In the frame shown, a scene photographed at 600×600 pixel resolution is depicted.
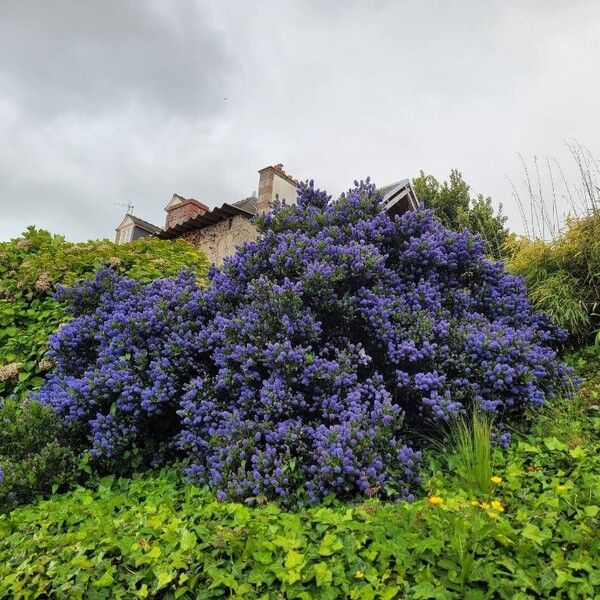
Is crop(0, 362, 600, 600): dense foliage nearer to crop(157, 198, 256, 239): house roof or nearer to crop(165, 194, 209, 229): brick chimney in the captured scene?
crop(157, 198, 256, 239): house roof

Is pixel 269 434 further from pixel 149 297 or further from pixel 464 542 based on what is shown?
pixel 149 297

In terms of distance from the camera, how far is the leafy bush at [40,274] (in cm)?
566

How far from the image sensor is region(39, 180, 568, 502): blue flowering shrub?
3469mm

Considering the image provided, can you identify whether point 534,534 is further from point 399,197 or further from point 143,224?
point 143,224

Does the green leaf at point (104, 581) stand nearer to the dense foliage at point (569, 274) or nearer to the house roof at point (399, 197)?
the dense foliage at point (569, 274)

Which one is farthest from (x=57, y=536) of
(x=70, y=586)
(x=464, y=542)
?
(x=464, y=542)

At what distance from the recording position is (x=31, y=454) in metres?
4.12

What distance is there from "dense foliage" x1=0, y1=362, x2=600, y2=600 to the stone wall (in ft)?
36.3

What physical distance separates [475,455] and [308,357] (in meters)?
1.24

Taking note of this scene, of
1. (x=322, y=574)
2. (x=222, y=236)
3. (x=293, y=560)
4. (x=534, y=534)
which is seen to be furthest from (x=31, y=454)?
(x=222, y=236)

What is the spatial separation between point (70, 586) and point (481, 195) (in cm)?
1929

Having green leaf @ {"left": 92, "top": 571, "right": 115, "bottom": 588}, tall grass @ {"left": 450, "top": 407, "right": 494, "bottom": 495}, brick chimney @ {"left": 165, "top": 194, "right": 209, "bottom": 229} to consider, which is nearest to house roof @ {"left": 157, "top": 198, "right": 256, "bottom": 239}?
brick chimney @ {"left": 165, "top": 194, "right": 209, "bottom": 229}

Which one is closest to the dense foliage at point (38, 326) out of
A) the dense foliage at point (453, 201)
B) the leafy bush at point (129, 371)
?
the leafy bush at point (129, 371)

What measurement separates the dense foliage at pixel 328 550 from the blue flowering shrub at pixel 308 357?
16.0 inches
